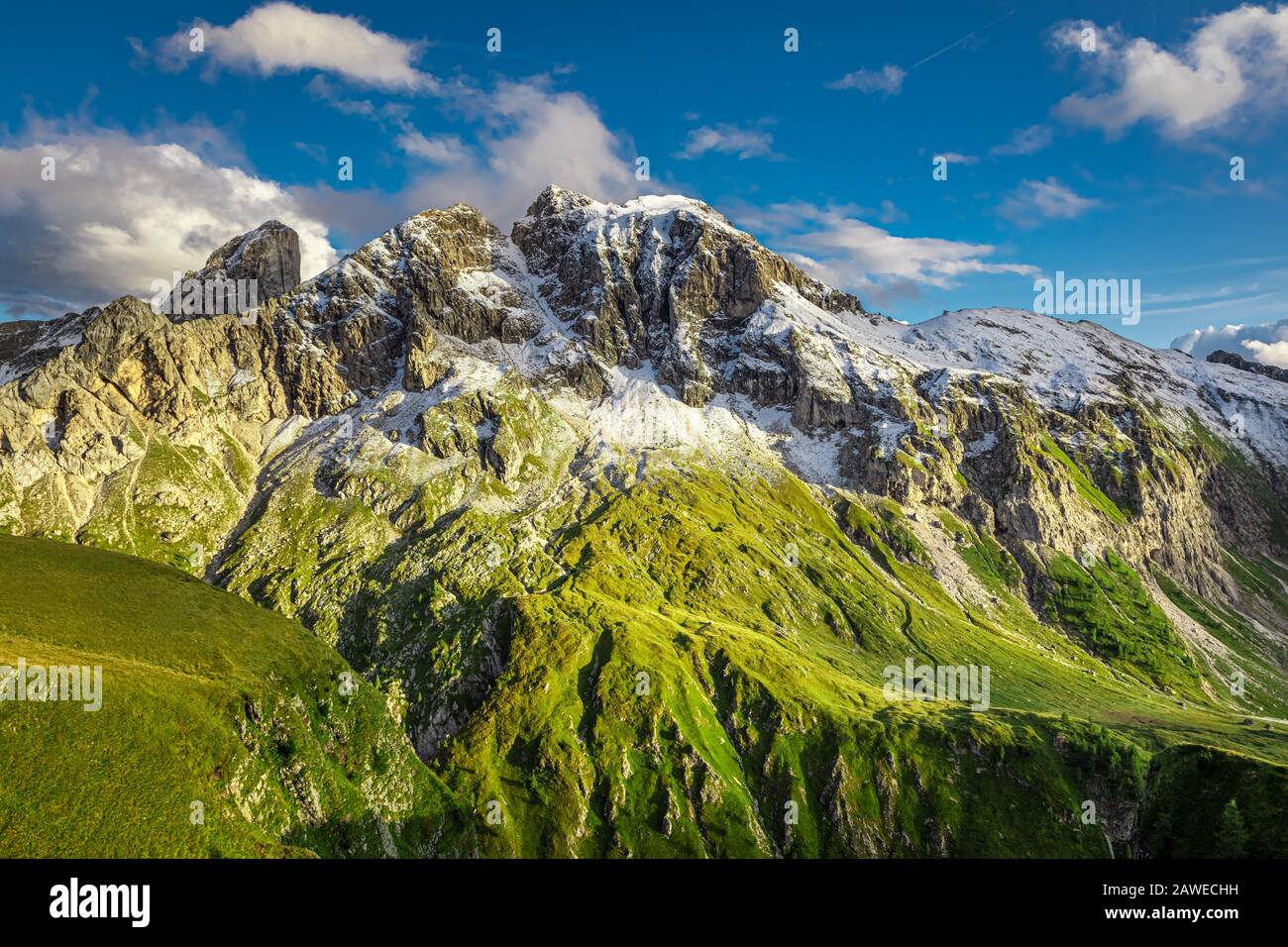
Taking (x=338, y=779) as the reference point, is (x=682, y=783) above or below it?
below

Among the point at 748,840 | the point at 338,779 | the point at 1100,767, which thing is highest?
the point at 338,779

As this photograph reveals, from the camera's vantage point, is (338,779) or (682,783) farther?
(682,783)

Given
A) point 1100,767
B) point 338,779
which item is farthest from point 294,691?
point 1100,767

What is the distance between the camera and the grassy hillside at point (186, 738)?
87812 mm

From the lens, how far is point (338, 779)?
136 metres

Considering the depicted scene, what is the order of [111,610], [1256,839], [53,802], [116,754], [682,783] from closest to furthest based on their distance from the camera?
[53,802] → [116,754] → [1256,839] → [111,610] → [682,783]

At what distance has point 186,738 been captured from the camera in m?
108

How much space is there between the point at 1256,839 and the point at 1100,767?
5594 centimetres

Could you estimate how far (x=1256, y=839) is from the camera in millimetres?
111062

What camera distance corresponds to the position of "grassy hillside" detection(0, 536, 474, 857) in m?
87.8
